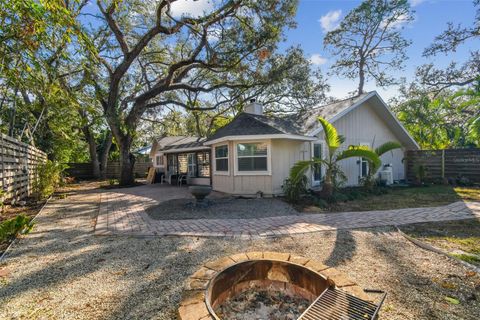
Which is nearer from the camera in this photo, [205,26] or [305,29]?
[205,26]

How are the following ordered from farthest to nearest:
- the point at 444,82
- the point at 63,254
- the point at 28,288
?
the point at 444,82
the point at 63,254
the point at 28,288

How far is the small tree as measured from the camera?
16125 millimetres

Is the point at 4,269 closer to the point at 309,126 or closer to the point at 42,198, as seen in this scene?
the point at 42,198

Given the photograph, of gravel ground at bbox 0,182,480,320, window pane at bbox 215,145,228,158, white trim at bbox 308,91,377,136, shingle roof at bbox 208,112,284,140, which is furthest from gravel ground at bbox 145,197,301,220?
white trim at bbox 308,91,377,136

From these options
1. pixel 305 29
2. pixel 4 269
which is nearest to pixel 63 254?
pixel 4 269

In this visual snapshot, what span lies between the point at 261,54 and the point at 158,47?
26.2 feet

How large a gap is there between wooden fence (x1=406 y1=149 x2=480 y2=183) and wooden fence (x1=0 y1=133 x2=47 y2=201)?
16.7 m

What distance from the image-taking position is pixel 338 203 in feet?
23.9

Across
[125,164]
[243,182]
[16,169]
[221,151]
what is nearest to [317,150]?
[243,182]

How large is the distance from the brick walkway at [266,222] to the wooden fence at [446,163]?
22.8ft

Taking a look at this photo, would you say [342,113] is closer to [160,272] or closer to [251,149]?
[251,149]

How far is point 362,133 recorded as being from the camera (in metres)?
11.3

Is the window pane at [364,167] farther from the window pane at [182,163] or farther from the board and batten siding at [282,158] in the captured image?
the window pane at [182,163]

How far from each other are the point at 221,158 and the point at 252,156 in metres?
1.81
